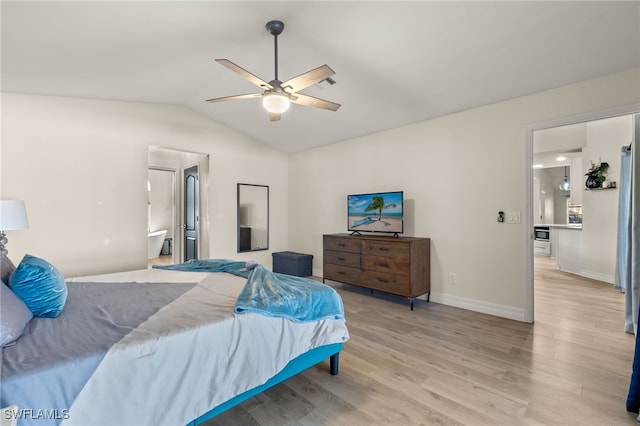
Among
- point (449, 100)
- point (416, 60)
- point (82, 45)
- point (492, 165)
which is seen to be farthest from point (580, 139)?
point (82, 45)

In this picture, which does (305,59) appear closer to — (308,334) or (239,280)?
(239,280)

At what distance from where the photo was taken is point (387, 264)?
12.0 feet

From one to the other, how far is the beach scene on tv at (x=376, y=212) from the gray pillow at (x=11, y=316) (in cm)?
354

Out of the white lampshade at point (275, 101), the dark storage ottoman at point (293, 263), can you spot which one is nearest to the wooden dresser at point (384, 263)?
the dark storage ottoman at point (293, 263)

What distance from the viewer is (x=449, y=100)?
3383 millimetres

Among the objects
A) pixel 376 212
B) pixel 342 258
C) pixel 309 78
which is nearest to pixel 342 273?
pixel 342 258

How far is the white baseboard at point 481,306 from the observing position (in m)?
3.19

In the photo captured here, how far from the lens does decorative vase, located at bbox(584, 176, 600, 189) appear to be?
16.3 feet

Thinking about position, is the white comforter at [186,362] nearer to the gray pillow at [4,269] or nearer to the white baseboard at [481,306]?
the gray pillow at [4,269]

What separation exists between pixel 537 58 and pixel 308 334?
300cm

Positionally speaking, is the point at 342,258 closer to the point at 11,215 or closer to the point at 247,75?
the point at 247,75

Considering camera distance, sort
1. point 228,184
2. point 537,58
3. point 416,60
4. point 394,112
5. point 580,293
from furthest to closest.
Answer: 1. point 228,184
2. point 580,293
3. point 394,112
4. point 416,60
5. point 537,58

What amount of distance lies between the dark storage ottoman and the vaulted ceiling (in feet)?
9.12

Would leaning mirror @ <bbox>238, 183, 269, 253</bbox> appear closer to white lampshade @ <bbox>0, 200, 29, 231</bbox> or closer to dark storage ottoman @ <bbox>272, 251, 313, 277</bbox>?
dark storage ottoman @ <bbox>272, 251, 313, 277</bbox>
